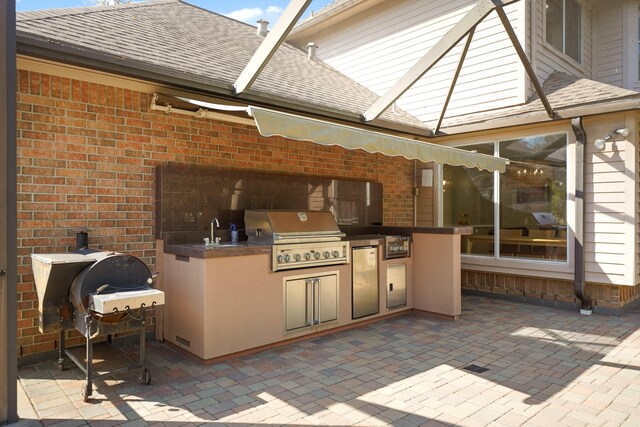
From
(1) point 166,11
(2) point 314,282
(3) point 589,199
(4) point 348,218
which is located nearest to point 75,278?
(2) point 314,282

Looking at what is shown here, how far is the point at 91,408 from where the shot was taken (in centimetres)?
365

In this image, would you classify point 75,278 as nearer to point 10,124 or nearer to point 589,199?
point 10,124

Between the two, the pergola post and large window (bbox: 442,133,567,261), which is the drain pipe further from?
the pergola post

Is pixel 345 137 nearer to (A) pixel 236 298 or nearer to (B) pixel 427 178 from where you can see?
(A) pixel 236 298

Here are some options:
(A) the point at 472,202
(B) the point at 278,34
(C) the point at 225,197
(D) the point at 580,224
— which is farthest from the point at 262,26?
(D) the point at 580,224

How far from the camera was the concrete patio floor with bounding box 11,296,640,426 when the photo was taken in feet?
11.6

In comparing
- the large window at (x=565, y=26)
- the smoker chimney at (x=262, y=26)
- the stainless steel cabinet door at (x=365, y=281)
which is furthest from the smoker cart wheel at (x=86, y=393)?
the large window at (x=565, y=26)

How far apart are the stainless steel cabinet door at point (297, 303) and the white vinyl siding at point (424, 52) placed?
5632 millimetres

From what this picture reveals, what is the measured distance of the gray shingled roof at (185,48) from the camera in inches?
179

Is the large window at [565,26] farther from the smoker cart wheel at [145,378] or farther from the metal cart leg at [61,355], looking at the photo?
the metal cart leg at [61,355]

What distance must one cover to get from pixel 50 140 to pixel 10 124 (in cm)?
160

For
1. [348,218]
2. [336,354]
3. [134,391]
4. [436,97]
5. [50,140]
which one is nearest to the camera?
[134,391]

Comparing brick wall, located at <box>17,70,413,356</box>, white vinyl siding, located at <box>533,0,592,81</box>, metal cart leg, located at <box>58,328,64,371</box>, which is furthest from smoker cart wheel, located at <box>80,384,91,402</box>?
white vinyl siding, located at <box>533,0,592,81</box>

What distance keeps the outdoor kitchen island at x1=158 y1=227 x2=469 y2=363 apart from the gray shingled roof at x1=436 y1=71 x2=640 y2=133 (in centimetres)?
362
